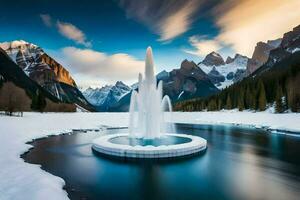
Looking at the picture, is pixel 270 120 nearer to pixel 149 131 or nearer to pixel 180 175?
pixel 149 131

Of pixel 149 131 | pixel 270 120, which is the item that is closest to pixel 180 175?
pixel 149 131

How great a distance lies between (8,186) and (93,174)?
5.78m

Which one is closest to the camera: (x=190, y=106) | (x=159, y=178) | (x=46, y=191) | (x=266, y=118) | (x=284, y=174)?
(x=46, y=191)

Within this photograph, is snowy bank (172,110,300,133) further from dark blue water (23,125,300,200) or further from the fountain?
the fountain

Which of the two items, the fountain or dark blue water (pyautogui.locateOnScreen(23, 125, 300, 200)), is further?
the fountain

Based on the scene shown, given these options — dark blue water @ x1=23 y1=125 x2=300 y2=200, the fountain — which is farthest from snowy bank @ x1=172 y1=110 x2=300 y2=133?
the fountain

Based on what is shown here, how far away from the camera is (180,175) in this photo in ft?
57.5

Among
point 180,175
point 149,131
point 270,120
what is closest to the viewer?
point 180,175

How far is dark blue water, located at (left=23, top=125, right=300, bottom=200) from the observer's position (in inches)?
542

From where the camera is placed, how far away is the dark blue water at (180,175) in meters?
13.8

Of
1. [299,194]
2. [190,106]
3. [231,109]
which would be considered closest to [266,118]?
[231,109]

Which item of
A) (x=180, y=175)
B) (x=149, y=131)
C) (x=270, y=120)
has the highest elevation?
(x=270, y=120)

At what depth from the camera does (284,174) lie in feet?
58.6

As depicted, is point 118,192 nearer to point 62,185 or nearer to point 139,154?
point 62,185
